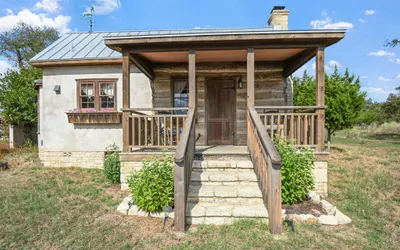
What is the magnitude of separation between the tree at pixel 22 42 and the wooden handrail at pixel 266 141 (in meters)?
27.1

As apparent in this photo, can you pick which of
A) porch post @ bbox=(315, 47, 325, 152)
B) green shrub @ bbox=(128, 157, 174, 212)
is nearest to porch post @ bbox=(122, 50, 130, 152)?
green shrub @ bbox=(128, 157, 174, 212)

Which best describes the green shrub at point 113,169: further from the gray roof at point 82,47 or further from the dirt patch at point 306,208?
the dirt patch at point 306,208

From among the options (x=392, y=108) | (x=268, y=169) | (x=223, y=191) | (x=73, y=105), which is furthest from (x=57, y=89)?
(x=392, y=108)

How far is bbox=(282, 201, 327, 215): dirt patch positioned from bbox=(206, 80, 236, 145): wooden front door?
3438 millimetres

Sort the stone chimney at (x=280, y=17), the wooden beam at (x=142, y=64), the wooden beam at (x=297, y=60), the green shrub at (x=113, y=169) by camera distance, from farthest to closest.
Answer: the stone chimney at (x=280, y=17)
the green shrub at (x=113, y=169)
the wooden beam at (x=142, y=64)
the wooden beam at (x=297, y=60)

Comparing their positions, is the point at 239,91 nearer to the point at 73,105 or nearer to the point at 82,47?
the point at 73,105

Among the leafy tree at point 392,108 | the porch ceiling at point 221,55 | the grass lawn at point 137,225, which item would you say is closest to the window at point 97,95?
the porch ceiling at point 221,55

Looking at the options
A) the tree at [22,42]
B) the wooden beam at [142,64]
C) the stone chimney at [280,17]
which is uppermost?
the tree at [22,42]

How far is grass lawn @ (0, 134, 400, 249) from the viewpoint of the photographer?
10.5 feet

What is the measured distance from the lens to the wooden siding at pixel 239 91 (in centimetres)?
749

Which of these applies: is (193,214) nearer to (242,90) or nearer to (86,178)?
(86,178)

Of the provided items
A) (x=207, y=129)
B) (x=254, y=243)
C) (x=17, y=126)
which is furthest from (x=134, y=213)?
(x=17, y=126)

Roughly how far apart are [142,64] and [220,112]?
2.77 m

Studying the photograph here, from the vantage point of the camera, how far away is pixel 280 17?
8.95 m
